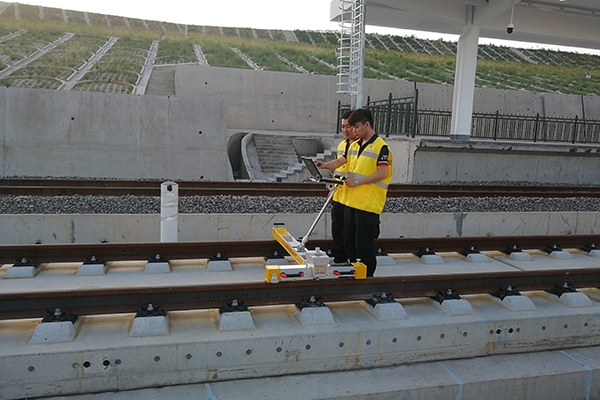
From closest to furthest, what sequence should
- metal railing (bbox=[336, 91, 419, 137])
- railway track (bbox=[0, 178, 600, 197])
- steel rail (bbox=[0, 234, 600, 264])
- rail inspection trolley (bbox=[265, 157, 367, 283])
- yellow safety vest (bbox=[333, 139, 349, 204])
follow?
1. rail inspection trolley (bbox=[265, 157, 367, 283])
2. yellow safety vest (bbox=[333, 139, 349, 204])
3. steel rail (bbox=[0, 234, 600, 264])
4. railway track (bbox=[0, 178, 600, 197])
5. metal railing (bbox=[336, 91, 419, 137])

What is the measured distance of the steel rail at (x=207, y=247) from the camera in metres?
6.28

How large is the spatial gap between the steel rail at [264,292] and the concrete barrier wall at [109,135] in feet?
32.8

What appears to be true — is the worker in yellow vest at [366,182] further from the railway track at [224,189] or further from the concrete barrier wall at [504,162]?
the concrete barrier wall at [504,162]

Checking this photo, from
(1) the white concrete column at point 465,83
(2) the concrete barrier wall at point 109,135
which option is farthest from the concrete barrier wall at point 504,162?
(2) the concrete barrier wall at point 109,135

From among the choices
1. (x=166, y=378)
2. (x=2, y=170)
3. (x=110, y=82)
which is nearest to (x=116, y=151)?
(x=2, y=170)

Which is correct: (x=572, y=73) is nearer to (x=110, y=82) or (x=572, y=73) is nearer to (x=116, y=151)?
(x=110, y=82)

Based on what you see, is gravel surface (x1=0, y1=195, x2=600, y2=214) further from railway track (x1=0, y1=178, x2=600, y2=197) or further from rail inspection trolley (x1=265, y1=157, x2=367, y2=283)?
rail inspection trolley (x1=265, y1=157, x2=367, y2=283)

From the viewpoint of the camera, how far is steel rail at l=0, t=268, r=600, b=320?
176 inches

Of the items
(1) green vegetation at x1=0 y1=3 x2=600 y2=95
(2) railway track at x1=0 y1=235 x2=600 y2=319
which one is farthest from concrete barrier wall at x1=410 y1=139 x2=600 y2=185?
(1) green vegetation at x1=0 y1=3 x2=600 y2=95

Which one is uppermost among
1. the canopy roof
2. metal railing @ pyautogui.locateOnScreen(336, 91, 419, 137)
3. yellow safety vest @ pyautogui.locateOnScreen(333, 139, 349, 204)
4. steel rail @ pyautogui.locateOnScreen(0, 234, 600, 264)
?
the canopy roof

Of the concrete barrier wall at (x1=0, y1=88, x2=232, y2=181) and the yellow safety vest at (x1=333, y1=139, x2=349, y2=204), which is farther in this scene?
the concrete barrier wall at (x1=0, y1=88, x2=232, y2=181)

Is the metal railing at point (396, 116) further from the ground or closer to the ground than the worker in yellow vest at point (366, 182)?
Result: further from the ground

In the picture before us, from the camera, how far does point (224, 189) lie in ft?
35.4

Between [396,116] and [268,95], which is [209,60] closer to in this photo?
[268,95]
